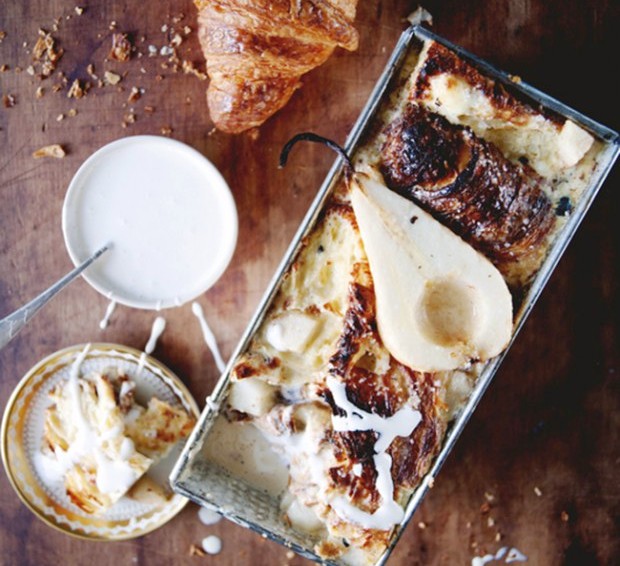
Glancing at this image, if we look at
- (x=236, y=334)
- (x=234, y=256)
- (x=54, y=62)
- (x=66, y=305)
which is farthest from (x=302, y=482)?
(x=54, y=62)

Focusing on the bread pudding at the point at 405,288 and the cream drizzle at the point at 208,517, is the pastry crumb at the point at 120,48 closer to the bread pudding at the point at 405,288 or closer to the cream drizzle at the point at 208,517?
the bread pudding at the point at 405,288

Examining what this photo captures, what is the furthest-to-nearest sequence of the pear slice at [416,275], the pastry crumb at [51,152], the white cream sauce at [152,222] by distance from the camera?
the pastry crumb at [51,152]
the white cream sauce at [152,222]
the pear slice at [416,275]

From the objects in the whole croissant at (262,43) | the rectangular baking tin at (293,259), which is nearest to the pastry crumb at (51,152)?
the whole croissant at (262,43)

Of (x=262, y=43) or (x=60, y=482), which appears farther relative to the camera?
(x=60, y=482)

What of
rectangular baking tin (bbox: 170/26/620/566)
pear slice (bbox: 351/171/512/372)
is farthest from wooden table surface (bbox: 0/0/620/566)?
pear slice (bbox: 351/171/512/372)

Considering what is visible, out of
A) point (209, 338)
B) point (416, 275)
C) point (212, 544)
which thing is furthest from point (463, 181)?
point (212, 544)

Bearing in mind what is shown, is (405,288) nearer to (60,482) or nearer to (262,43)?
(262,43)

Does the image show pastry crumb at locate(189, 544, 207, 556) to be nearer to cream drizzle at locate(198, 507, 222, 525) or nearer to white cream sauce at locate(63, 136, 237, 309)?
cream drizzle at locate(198, 507, 222, 525)
